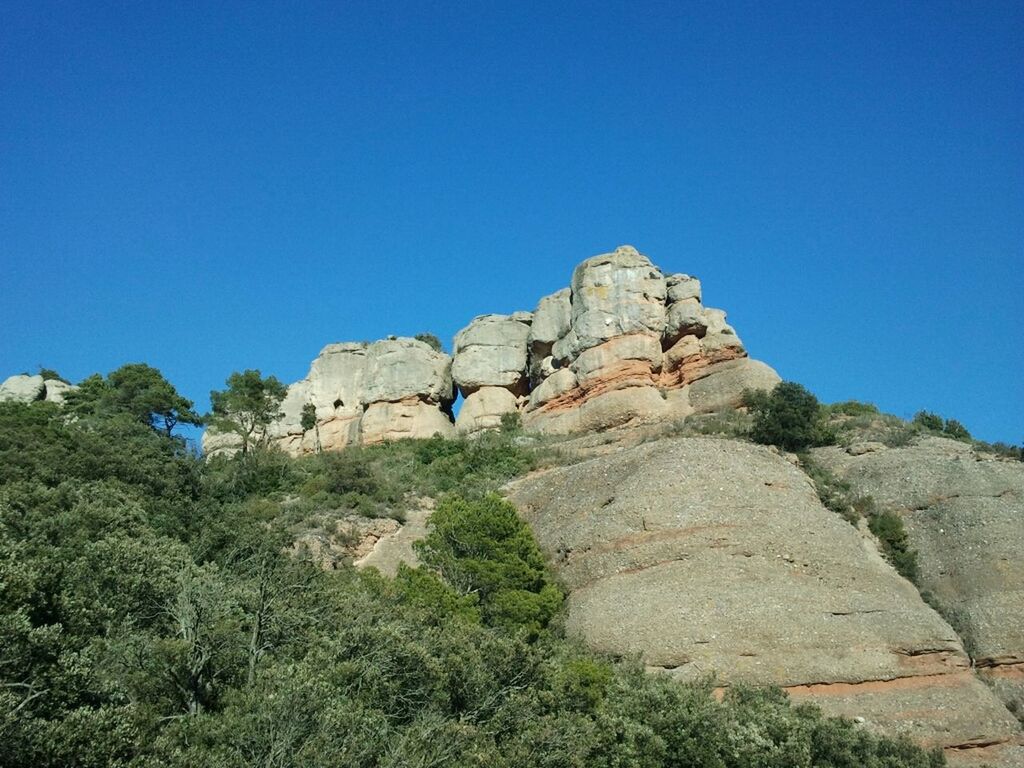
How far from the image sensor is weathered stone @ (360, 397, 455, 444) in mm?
59062

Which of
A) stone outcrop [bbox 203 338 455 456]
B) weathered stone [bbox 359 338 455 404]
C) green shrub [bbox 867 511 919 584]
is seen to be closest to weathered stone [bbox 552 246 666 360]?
weathered stone [bbox 359 338 455 404]

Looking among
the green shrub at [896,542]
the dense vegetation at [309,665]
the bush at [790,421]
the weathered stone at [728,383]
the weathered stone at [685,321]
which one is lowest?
the dense vegetation at [309,665]

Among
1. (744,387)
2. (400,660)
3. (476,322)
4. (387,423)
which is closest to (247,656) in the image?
(400,660)

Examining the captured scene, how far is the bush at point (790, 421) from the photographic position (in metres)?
42.6

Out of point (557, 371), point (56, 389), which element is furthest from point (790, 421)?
point (56, 389)

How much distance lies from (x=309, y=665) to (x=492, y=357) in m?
42.2

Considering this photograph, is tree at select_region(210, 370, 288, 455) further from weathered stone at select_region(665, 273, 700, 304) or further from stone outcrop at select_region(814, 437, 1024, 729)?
stone outcrop at select_region(814, 437, 1024, 729)

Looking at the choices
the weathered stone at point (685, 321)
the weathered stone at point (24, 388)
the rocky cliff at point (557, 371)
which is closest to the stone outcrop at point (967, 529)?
the rocky cliff at point (557, 371)

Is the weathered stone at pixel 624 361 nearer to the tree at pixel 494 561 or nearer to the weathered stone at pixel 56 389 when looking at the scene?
the tree at pixel 494 561

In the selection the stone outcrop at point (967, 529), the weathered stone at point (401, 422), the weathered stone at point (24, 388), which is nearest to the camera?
the stone outcrop at point (967, 529)

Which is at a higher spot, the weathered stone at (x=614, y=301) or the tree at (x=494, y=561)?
the weathered stone at (x=614, y=301)

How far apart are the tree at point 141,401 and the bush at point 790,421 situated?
3124cm

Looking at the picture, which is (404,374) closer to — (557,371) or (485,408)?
(485,408)

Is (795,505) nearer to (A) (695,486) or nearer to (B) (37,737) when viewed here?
(A) (695,486)
